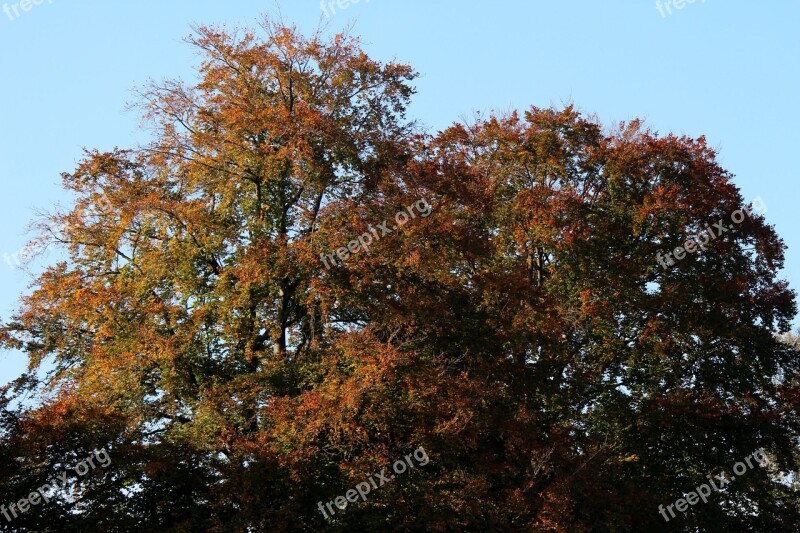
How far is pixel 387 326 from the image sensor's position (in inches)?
839

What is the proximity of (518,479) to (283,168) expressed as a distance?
8.61 metres

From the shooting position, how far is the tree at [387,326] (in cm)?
1941

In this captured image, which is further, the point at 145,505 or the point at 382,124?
the point at 382,124

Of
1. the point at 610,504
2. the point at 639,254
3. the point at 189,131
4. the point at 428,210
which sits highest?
the point at 189,131

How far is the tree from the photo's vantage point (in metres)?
19.4

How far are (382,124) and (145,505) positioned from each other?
10.7 meters

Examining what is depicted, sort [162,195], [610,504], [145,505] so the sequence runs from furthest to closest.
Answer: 1. [162,195]
2. [610,504]
3. [145,505]

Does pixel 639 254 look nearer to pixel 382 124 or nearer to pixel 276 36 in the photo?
pixel 382 124

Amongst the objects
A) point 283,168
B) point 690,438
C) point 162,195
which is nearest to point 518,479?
point 690,438

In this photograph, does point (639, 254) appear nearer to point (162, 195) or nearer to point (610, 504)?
point (610, 504)

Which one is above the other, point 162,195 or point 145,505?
point 162,195

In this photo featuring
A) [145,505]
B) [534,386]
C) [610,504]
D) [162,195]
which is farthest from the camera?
[162,195]

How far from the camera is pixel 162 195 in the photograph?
24.1 metres

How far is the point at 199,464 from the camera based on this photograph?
20.1 m
